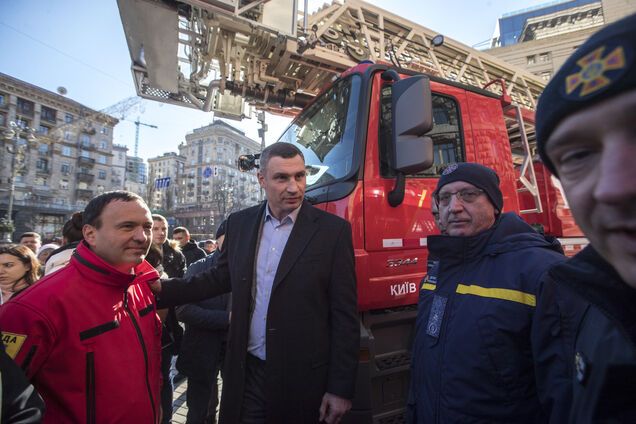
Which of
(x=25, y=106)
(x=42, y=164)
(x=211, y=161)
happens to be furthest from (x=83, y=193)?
(x=211, y=161)

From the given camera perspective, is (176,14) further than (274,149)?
Yes

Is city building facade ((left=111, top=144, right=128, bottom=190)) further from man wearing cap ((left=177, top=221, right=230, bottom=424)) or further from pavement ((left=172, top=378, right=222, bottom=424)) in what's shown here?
man wearing cap ((left=177, top=221, right=230, bottom=424))

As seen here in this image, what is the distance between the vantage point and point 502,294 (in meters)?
1.31

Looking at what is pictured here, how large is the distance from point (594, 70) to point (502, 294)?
1.00 metres

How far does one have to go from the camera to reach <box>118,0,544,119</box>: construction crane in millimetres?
3189

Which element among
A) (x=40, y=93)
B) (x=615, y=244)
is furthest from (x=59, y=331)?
(x=40, y=93)

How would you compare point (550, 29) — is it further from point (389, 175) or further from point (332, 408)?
point (332, 408)

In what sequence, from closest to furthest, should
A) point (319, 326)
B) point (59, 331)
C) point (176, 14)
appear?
point (59, 331)
point (319, 326)
point (176, 14)

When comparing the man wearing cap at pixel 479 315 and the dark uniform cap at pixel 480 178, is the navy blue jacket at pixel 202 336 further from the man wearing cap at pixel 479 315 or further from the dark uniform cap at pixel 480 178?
the dark uniform cap at pixel 480 178

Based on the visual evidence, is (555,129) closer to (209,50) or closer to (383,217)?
(383,217)

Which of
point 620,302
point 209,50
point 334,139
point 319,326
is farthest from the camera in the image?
point 209,50

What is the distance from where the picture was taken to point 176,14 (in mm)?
3074

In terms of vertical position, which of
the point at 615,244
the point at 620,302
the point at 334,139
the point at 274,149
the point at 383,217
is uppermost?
the point at 334,139

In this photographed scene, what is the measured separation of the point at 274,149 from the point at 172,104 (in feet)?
9.50
